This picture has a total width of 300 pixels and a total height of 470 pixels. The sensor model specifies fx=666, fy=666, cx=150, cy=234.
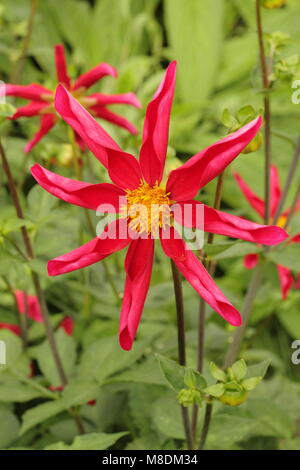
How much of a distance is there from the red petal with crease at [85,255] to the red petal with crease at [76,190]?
0.02 metres

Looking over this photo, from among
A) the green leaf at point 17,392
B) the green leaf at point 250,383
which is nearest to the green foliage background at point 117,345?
the green leaf at point 17,392

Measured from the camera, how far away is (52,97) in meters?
0.79

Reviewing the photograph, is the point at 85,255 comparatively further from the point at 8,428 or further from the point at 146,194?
the point at 8,428

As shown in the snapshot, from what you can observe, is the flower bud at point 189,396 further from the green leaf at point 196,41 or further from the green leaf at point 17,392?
the green leaf at point 196,41

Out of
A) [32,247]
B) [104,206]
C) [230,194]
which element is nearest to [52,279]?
[32,247]

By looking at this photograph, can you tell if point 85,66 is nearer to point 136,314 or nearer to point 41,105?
point 41,105

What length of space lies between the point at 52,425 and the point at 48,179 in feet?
1.39

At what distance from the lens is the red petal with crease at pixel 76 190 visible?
1.64 ft

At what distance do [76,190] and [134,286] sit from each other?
0.09 m

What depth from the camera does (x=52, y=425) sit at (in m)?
0.82

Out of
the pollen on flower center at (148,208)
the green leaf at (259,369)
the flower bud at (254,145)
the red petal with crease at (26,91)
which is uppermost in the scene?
the red petal with crease at (26,91)

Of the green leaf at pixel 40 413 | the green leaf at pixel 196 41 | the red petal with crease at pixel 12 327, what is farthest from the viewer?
the green leaf at pixel 196 41

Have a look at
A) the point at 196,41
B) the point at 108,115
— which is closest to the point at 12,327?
the point at 108,115

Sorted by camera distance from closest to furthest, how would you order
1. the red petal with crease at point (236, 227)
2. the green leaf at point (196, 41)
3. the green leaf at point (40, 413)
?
the red petal with crease at point (236, 227)
the green leaf at point (40, 413)
the green leaf at point (196, 41)
